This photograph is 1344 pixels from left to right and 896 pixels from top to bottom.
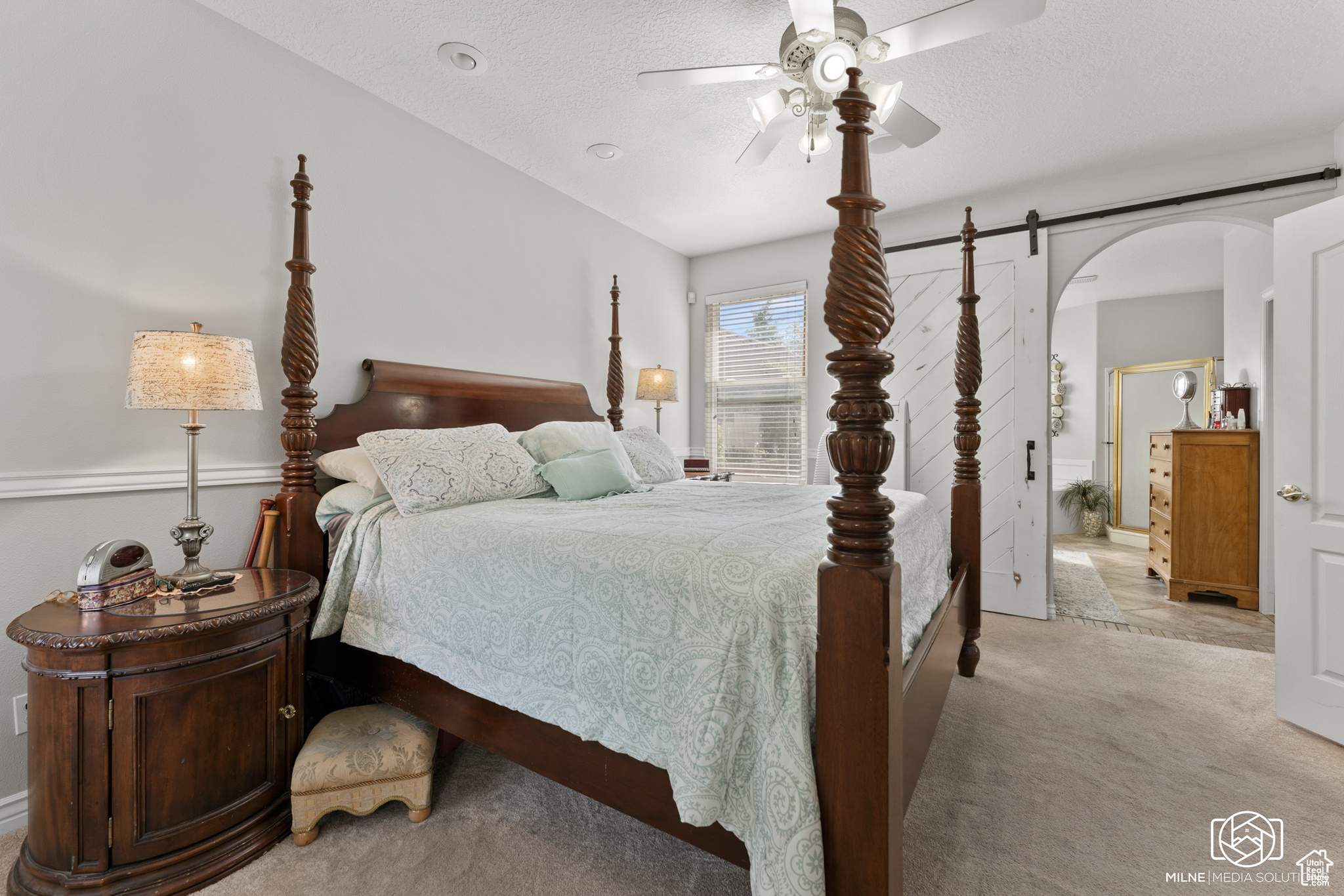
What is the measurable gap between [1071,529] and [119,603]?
7952mm

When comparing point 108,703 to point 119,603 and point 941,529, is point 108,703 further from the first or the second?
point 941,529

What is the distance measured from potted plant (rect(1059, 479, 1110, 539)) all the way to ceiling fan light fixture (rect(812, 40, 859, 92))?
6.25 m

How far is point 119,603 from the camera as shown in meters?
1.56

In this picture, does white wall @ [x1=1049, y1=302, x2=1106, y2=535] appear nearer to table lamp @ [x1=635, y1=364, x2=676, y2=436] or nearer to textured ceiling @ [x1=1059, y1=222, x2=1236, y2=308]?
textured ceiling @ [x1=1059, y1=222, x2=1236, y2=308]

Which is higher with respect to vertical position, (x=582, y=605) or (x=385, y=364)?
(x=385, y=364)

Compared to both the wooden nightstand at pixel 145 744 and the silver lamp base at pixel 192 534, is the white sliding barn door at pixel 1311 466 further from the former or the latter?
the silver lamp base at pixel 192 534

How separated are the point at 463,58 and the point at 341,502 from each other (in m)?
1.90

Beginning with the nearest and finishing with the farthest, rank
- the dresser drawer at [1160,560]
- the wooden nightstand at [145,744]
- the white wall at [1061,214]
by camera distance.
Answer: the wooden nightstand at [145,744], the white wall at [1061,214], the dresser drawer at [1160,560]

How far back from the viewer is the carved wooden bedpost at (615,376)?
13.1 feet

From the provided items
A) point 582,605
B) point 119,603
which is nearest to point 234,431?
point 119,603

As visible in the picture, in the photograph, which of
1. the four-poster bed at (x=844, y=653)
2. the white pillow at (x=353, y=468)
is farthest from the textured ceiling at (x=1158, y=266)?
the white pillow at (x=353, y=468)

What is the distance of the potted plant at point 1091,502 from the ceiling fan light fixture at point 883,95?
19.6 feet

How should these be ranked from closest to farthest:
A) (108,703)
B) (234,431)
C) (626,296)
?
(108,703), (234,431), (626,296)

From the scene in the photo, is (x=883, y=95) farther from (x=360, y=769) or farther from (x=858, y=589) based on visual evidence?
(x=360, y=769)
